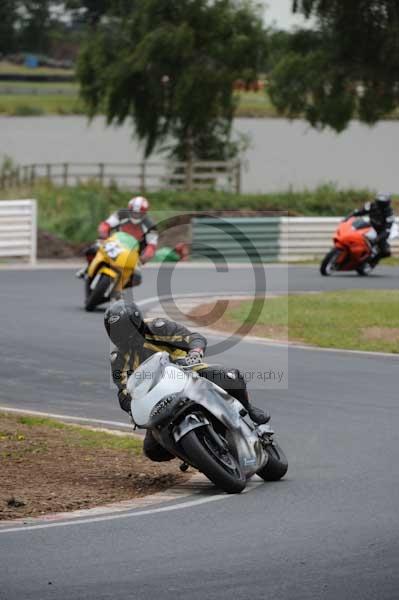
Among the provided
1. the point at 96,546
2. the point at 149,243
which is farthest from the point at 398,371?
the point at 96,546

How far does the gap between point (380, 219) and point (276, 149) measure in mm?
34108

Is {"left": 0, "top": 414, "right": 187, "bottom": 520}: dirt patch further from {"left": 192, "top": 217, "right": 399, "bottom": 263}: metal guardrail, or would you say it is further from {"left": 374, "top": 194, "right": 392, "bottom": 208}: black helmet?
{"left": 192, "top": 217, "right": 399, "bottom": 263}: metal guardrail

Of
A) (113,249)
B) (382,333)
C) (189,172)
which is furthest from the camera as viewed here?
(189,172)

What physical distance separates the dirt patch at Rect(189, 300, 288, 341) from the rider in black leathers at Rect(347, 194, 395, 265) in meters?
5.53

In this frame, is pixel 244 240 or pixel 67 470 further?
pixel 244 240

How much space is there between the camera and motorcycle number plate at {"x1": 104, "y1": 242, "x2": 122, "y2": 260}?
818 inches

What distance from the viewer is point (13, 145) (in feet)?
211

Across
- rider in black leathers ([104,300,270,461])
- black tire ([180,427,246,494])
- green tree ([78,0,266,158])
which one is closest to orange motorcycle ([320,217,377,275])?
rider in black leathers ([104,300,270,461])

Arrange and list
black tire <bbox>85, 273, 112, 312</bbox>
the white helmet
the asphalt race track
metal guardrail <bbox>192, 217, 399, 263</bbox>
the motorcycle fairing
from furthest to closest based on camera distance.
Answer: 1. metal guardrail <bbox>192, 217, 399, 263</bbox>
2. the white helmet
3. black tire <bbox>85, 273, 112, 312</bbox>
4. the motorcycle fairing
5. the asphalt race track

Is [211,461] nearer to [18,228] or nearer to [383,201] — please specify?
[383,201]

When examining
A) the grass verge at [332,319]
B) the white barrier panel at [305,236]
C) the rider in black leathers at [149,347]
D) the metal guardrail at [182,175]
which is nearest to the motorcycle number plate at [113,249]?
the grass verge at [332,319]

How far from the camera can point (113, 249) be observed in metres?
20.8

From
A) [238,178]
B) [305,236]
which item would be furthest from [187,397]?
[238,178]

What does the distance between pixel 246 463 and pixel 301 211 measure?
29765 millimetres
